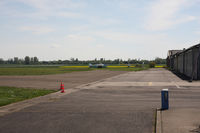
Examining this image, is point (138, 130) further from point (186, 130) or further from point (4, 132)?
point (4, 132)

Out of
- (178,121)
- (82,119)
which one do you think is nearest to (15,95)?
(82,119)

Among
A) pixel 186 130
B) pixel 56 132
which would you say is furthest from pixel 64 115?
pixel 186 130

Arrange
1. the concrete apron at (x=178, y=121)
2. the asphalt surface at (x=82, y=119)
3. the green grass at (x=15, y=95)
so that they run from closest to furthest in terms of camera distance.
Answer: the concrete apron at (x=178, y=121)
the asphalt surface at (x=82, y=119)
the green grass at (x=15, y=95)

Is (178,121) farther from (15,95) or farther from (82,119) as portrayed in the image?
(15,95)

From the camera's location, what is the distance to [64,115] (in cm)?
891

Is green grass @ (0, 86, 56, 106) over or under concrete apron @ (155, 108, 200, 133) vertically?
under

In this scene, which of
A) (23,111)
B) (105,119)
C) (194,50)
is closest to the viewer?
(105,119)

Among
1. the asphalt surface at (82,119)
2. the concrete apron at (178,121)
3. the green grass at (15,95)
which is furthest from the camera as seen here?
the green grass at (15,95)

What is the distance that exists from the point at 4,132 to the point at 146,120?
15.9 feet

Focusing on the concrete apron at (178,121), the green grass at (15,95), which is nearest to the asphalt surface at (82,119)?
the concrete apron at (178,121)

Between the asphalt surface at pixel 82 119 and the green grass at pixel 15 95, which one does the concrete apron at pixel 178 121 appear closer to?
the asphalt surface at pixel 82 119

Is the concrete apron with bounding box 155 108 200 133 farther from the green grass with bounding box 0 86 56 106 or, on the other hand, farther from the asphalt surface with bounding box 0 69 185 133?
the green grass with bounding box 0 86 56 106

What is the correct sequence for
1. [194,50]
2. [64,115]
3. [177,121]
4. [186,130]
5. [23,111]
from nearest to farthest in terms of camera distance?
[186,130] → [177,121] → [64,115] → [23,111] → [194,50]

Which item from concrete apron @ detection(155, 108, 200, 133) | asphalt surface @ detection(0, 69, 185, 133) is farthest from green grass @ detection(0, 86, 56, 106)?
concrete apron @ detection(155, 108, 200, 133)
